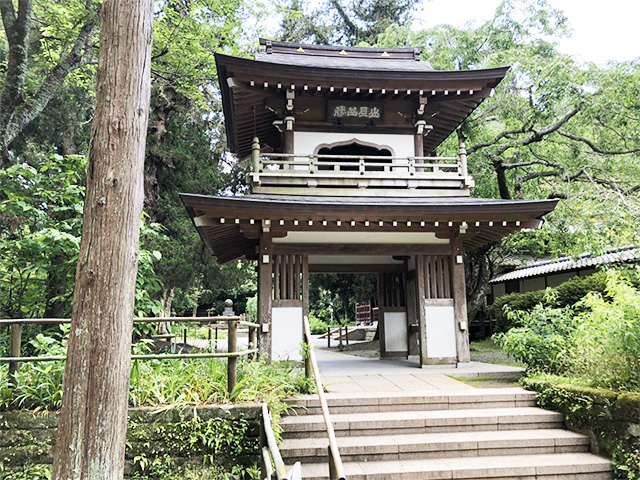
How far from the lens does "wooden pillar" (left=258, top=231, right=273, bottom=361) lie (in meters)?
8.66

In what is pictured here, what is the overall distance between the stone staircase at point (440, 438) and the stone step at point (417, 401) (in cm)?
1

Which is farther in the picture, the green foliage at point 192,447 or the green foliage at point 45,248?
the green foliage at point 45,248

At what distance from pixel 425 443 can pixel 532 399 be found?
7.19ft

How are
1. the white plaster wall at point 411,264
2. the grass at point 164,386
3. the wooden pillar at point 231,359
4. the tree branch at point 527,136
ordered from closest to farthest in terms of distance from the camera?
the grass at point 164,386, the wooden pillar at point 231,359, the white plaster wall at point 411,264, the tree branch at point 527,136

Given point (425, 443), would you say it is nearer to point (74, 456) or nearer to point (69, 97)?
point (74, 456)

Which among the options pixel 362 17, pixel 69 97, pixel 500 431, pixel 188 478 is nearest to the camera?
pixel 188 478

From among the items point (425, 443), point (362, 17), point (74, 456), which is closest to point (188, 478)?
point (74, 456)

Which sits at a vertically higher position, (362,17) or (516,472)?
(362,17)

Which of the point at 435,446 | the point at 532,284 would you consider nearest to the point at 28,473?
the point at 435,446

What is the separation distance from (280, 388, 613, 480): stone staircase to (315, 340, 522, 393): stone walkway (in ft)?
2.02

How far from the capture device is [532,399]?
6.67 m

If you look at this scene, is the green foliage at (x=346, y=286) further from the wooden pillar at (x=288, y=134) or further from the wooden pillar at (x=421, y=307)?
the wooden pillar at (x=288, y=134)

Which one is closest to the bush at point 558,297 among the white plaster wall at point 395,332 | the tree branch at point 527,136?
the white plaster wall at point 395,332

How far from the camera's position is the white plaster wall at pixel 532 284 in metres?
18.3
